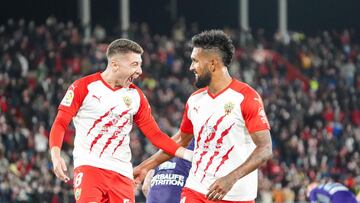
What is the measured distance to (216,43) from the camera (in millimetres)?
7582

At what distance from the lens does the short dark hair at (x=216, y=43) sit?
7578 millimetres

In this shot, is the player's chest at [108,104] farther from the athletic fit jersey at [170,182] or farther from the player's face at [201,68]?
the player's face at [201,68]

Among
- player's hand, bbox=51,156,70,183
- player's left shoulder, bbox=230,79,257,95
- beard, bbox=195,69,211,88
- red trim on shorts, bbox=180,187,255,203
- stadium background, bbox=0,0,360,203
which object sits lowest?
stadium background, bbox=0,0,360,203

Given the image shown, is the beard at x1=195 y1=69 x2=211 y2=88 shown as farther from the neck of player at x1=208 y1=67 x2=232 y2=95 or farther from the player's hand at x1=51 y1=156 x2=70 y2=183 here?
the player's hand at x1=51 y1=156 x2=70 y2=183

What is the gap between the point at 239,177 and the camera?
718 cm

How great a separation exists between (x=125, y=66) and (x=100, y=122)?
0.53 metres

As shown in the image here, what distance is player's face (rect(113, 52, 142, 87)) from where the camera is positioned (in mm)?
8617

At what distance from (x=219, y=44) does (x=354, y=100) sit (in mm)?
21071

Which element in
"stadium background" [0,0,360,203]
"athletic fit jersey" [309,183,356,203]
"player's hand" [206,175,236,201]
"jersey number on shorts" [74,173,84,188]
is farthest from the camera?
"stadium background" [0,0,360,203]

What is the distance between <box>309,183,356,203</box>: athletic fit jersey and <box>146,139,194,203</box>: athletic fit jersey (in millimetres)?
1874

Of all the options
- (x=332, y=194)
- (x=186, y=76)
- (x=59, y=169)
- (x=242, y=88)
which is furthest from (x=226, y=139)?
(x=186, y=76)

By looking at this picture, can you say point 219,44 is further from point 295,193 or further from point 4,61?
point 4,61

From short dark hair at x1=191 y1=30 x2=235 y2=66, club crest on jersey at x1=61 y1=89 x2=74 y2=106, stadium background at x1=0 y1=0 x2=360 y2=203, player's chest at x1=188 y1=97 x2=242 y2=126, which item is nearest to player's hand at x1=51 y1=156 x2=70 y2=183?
club crest on jersey at x1=61 y1=89 x2=74 y2=106

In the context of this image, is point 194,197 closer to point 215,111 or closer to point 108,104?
point 215,111
